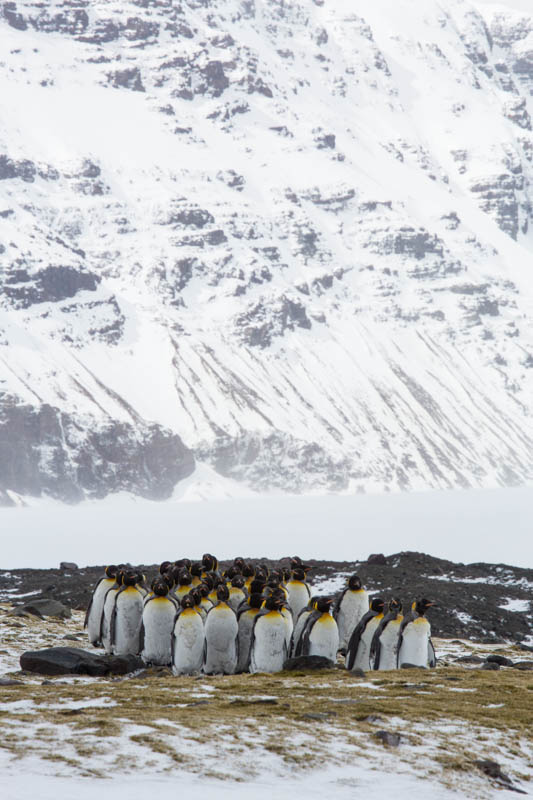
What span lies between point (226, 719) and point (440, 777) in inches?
107

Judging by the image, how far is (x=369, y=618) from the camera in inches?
758

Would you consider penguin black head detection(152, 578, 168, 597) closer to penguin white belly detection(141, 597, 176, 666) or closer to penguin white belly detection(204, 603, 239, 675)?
penguin white belly detection(141, 597, 176, 666)

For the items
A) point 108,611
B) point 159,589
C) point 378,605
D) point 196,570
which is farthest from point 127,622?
point 378,605

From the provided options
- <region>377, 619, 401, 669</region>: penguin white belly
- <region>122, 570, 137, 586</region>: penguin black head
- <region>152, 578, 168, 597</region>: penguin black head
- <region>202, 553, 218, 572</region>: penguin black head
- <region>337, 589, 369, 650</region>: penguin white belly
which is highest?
<region>202, 553, 218, 572</region>: penguin black head

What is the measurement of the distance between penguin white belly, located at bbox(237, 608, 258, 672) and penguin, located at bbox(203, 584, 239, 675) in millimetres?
205

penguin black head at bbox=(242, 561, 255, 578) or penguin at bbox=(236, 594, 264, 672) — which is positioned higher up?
penguin black head at bbox=(242, 561, 255, 578)

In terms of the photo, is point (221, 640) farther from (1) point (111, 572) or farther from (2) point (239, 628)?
(1) point (111, 572)

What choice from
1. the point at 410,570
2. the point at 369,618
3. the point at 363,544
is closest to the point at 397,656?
the point at 369,618

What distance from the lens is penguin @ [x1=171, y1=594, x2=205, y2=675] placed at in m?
18.2

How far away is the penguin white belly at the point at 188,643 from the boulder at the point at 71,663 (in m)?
0.83

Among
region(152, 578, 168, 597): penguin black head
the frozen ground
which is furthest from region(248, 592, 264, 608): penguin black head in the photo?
the frozen ground

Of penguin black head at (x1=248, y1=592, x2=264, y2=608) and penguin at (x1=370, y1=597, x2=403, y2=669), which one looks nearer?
penguin black head at (x1=248, y1=592, x2=264, y2=608)

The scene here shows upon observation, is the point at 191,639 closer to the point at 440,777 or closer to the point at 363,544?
the point at 440,777

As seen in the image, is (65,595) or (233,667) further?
(65,595)
